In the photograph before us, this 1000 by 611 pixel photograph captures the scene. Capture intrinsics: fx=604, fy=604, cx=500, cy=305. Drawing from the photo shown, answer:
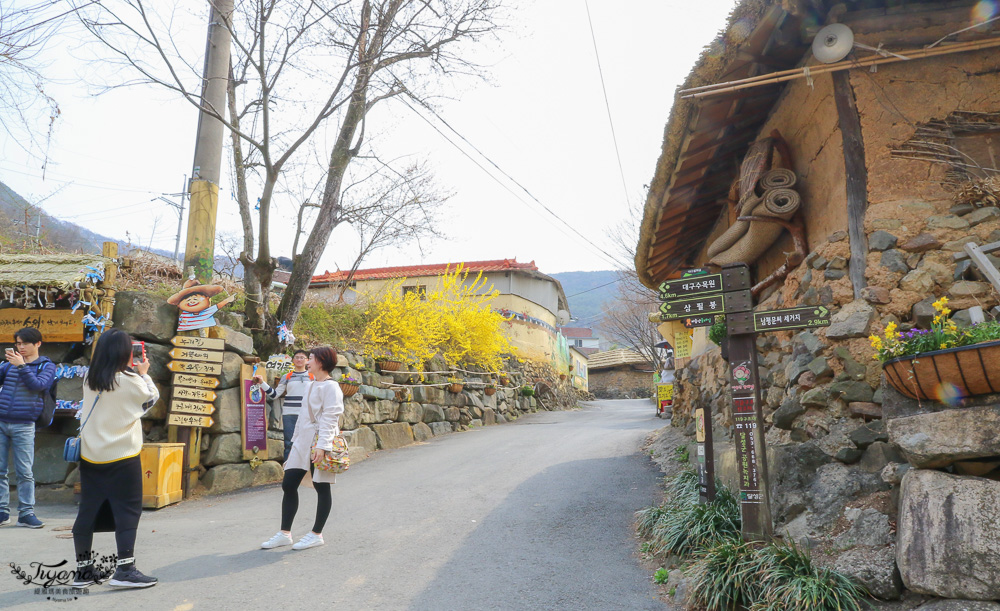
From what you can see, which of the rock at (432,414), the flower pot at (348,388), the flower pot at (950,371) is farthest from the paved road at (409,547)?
the rock at (432,414)

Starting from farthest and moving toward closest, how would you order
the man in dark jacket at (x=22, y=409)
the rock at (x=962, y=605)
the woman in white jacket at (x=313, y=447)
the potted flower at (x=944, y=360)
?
1. the man in dark jacket at (x=22, y=409)
2. the woman in white jacket at (x=313, y=447)
3. the potted flower at (x=944, y=360)
4. the rock at (x=962, y=605)

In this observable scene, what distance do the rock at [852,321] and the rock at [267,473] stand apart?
7449mm

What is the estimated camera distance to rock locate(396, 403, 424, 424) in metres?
13.4

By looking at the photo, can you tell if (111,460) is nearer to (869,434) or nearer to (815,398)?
(815,398)

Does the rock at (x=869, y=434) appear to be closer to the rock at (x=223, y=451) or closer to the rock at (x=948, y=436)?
the rock at (x=948, y=436)

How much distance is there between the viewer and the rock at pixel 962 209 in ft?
15.5

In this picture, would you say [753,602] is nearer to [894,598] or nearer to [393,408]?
[894,598]

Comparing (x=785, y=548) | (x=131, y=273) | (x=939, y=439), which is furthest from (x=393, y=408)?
(x=939, y=439)

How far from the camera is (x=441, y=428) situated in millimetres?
15086

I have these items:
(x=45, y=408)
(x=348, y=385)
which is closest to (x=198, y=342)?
(x=45, y=408)

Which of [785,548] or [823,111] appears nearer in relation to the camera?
[785,548]

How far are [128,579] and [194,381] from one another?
4335mm

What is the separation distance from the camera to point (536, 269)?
2503 cm

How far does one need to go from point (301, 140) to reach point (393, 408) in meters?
6.03
